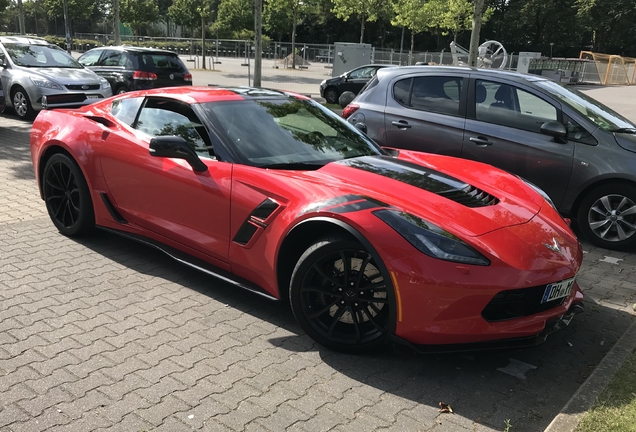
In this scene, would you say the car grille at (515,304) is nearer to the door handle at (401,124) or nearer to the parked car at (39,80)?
the door handle at (401,124)

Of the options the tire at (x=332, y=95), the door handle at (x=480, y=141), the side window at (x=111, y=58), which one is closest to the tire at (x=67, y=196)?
the door handle at (x=480, y=141)

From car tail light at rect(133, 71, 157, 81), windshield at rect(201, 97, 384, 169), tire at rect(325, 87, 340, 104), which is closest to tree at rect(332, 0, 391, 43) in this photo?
tire at rect(325, 87, 340, 104)

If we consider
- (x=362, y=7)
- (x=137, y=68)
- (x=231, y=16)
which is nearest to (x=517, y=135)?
(x=137, y=68)

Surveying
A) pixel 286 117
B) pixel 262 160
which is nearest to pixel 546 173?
pixel 286 117

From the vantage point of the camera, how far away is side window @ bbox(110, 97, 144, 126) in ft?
15.2

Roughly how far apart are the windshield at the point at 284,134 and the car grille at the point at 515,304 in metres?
1.49

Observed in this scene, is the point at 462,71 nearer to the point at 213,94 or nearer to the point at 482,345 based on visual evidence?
the point at 213,94

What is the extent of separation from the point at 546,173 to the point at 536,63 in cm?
3679

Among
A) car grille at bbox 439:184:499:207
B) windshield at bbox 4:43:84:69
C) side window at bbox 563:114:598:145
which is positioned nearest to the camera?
car grille at bbox 439:184:499:207

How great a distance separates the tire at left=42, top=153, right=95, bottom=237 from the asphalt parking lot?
18.5 inches

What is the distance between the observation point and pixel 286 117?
4.35 meters

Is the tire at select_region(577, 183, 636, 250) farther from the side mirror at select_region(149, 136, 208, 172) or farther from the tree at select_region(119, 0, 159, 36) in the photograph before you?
the tree at select_region(119, 0, 159, 36)

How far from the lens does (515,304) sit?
3033mm

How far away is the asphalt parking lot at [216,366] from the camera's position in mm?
2793
